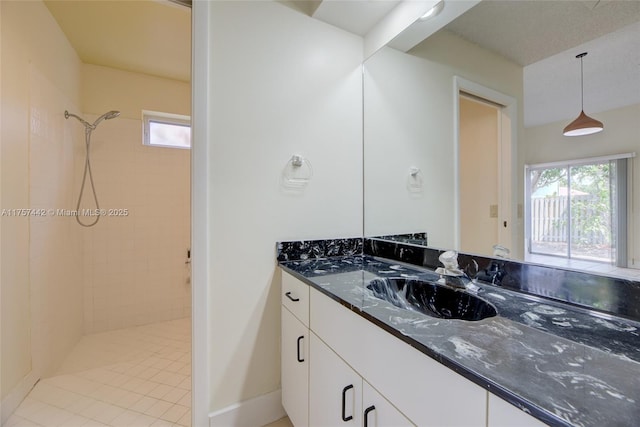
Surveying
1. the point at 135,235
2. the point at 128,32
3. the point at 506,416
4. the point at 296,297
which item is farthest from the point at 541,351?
the point at 135,235

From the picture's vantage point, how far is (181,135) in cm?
291

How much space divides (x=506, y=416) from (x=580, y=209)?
733 mm

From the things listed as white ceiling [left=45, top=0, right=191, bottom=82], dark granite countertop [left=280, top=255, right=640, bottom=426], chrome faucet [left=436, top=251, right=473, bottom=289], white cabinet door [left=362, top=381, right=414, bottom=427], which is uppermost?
white ceiling [left=45, top=0, right=191, bottom=82]

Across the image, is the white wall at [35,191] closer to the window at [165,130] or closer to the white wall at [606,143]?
the window at [165,130]

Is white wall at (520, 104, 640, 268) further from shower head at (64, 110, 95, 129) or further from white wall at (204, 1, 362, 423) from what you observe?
shower head at (64, 110, 95, 129)

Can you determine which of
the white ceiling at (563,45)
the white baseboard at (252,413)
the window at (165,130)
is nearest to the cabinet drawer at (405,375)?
the white baseboard at (252,413)

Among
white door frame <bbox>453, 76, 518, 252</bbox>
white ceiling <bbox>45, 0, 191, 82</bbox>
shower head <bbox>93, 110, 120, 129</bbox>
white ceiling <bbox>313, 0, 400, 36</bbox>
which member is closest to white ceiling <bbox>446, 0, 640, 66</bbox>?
white door frame <bbox>453, 76, 518, 252</bbox>

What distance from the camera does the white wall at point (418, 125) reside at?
47.1 inches

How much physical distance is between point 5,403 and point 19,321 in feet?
1.38

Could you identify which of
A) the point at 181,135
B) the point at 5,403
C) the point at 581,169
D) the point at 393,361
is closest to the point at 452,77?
the point at 581,169

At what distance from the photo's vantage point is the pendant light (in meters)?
0.79

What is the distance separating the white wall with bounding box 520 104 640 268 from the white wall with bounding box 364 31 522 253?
16 centimetres

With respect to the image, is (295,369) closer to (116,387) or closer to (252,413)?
(252,413)

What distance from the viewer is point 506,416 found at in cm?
45
